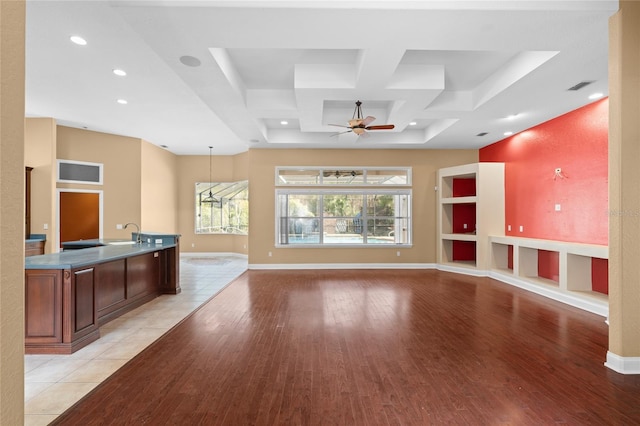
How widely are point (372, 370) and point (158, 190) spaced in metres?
8.47

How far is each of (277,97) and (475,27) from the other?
10.2ft

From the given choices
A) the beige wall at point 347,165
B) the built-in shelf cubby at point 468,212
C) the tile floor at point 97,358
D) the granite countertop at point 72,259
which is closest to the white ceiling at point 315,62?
the built-in shelf cubby at point 468,212

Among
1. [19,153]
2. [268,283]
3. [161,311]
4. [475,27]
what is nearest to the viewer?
[19,153]

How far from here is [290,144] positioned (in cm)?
754

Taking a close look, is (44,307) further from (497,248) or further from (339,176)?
(497,248)

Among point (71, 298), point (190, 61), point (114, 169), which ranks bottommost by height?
point (71, 298)

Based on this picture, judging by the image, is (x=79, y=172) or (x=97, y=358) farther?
(x=79, y=172)

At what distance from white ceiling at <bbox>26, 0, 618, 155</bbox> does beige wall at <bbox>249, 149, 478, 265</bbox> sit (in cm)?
99

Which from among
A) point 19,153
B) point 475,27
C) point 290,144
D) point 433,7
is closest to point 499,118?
point 475,27

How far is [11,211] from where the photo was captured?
1220 mm

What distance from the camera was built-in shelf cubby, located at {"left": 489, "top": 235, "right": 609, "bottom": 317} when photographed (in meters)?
4.43

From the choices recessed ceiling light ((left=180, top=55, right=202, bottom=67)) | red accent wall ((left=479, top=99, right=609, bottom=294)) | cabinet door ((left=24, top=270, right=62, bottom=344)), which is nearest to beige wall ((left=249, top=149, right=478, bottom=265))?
red accent wall ((left=479, top=99, right=609, bottom=294))

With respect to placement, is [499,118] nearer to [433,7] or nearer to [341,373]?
[433,7]

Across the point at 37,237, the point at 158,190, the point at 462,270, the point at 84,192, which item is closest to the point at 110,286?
the point at 37,237
